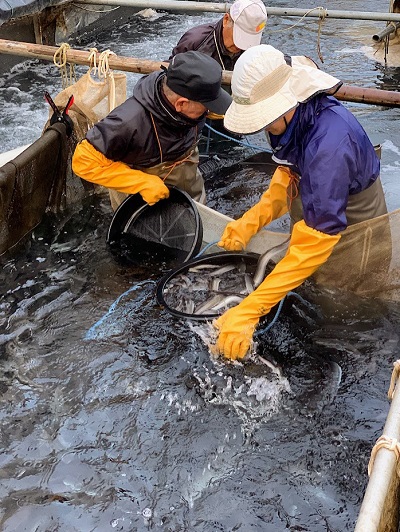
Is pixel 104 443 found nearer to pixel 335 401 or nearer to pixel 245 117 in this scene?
pixel 335 401

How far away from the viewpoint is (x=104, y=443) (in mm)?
3770

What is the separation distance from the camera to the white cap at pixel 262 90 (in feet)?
11.4

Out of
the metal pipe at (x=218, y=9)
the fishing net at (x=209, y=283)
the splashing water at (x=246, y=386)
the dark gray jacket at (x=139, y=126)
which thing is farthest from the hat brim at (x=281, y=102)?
the metal pipe at (x=218, y=9)

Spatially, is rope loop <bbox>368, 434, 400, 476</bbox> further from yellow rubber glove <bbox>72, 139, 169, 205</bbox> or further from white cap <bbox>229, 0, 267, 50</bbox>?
white cap <bbox>229, 0, 267, 50</bbox>

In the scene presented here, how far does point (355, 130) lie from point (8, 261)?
337 cm

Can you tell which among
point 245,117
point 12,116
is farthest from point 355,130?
point 12,116

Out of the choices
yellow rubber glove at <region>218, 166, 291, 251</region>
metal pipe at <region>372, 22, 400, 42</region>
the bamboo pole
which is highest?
the bamboo pole

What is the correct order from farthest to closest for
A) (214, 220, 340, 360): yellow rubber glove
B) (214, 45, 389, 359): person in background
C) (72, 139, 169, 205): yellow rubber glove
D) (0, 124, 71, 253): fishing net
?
(0, 124, 71, 253): fishing net → (72, 139, 169, 205): yellow rubber glove → (214, 220, 340, 360): yellow rubber glove → (214, 45, 389, 359): person in background

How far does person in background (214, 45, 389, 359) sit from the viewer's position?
353 centimetres

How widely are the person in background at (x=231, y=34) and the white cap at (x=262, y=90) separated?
2660mm

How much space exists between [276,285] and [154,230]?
1.83 meters

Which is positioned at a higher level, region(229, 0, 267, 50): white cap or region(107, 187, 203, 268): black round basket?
region(229, 0, 267, 50): white cap

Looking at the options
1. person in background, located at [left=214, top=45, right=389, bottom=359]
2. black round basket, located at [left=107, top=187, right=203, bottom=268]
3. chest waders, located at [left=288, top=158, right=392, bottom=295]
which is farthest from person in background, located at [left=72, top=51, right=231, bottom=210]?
chest waders, located at [left=288, top=158, right=392, bottom=295]

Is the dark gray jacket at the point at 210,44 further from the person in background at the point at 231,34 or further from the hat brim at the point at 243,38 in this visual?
the hat brim at the point at 243,38
